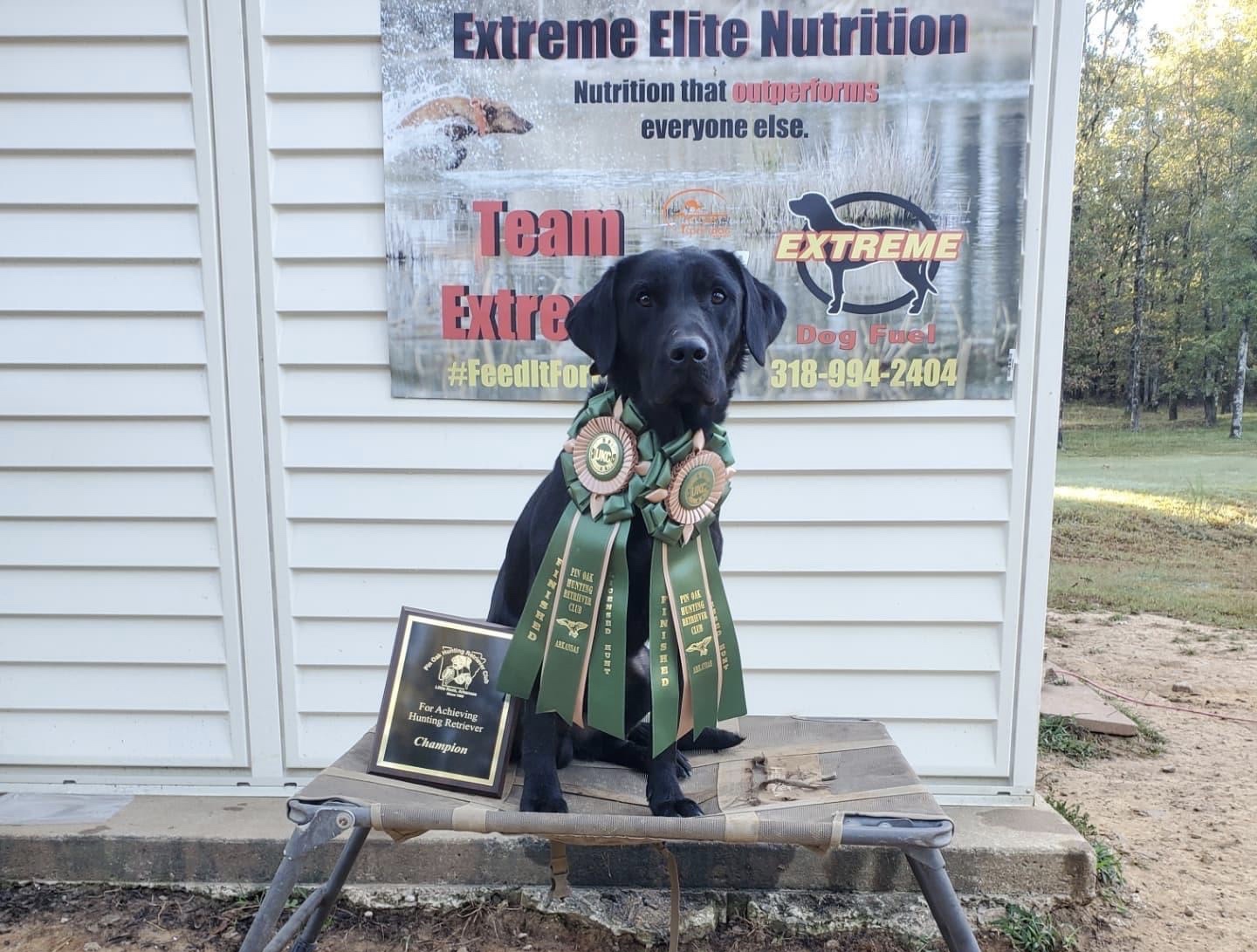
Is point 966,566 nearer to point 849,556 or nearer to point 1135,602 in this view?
point 849,556

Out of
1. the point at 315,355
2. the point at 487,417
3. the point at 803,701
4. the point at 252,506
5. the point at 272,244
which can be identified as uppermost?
the point at 272,244

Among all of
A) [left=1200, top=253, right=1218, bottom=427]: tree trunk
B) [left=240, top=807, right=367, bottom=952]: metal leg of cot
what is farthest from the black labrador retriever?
[left=1200, top=253, right=1218, bottom=427]: tree trunk

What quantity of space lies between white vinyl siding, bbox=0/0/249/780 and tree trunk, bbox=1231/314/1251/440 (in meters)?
5.64

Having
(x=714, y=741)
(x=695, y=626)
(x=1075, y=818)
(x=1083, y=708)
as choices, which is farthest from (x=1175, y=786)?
(x=695, y=626)

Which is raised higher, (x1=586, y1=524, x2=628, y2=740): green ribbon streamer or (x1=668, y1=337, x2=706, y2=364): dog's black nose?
(x1=668, y1=337, x2=706, y2=364): dog's black nose

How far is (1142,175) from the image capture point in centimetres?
507

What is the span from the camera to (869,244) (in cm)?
224

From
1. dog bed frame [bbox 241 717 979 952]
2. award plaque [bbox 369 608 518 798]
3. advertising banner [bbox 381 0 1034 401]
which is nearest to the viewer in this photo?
dog bed frame [bbox 241 717 979 952]

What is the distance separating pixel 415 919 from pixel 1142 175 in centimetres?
573

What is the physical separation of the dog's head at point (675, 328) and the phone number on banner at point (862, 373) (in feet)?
2.31

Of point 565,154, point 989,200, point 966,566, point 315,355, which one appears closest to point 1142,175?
point 989,200

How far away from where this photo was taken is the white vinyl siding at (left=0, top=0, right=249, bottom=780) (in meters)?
2.25

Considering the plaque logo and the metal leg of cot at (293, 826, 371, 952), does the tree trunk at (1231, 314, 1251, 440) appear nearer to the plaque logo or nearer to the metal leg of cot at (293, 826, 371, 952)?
the plaque logo

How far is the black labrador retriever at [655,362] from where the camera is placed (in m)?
1.41
